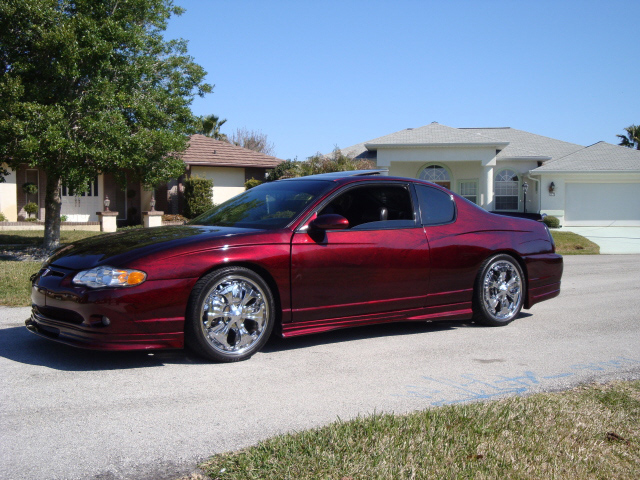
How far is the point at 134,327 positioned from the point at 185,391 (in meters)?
0.71

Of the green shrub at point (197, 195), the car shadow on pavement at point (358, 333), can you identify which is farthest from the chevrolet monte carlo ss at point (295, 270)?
the green shrub at point (197, 195)

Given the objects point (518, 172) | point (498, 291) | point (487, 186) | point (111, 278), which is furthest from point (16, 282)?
point (518, 172)

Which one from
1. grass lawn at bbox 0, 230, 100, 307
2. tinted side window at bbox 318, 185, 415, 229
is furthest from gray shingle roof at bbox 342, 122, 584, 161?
tinted side window at bbox 318, 185, 415, 229

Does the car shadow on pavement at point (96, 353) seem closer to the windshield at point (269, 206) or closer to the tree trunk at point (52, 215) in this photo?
the windshield at point (269, 206)

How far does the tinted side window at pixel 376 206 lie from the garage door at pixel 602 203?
87.5 feet

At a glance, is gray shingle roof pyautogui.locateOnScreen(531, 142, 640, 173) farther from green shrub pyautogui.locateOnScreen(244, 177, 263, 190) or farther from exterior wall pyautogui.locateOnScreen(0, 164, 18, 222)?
exterior wall pyautogui.locateOnScreen(0, 164, 18, 222)

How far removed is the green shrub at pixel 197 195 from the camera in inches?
1061

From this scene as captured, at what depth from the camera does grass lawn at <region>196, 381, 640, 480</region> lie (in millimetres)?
3162

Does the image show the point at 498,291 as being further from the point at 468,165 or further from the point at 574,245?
the point at 468,165

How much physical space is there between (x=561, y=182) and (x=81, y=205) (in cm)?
2254

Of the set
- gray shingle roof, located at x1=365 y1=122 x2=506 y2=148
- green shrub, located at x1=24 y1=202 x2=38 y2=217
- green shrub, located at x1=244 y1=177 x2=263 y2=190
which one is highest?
gray shingle roof, located at x1=365 y1=122 x2=506 y2=148

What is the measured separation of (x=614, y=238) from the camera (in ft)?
83.2

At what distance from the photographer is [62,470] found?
317 centimetres

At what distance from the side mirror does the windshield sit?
0.22m
